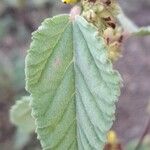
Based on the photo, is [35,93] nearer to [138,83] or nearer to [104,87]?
[104,87]

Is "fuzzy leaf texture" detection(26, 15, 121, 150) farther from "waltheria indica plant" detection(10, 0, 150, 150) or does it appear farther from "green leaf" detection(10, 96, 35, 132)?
"green leaf" detection(10, 96, 35, 132)

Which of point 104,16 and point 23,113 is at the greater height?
point 104,16

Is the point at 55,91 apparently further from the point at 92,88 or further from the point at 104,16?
the point at 104,16

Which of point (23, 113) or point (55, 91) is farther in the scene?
point (23, 113)

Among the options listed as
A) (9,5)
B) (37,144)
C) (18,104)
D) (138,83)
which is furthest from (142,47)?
(18,104)

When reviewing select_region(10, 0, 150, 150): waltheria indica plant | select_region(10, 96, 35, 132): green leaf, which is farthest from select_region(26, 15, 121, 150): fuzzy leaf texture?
select_region(10, 96, 35, 132): green leaf

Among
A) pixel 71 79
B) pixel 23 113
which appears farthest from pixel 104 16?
pixel 23 113
